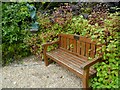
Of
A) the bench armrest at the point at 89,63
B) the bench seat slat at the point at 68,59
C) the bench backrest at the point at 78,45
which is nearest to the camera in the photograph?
the bench armrest at the point at 89,63

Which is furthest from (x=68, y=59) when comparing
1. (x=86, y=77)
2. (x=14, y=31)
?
(x=14, y=31)

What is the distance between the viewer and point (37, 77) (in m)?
3.45

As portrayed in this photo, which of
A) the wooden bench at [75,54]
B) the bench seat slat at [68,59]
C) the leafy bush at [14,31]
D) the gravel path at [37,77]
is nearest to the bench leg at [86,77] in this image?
the wooden bench at [75,54]

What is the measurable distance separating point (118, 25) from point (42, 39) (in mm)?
1904

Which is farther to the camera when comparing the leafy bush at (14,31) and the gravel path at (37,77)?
the leafy bush at (14,31)

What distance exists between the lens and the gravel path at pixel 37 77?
3197mm

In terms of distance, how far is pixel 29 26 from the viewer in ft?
15.0

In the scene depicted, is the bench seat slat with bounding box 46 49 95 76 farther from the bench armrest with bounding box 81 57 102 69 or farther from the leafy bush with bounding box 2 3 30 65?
the leafy bush with bounding box 2 3 30 65

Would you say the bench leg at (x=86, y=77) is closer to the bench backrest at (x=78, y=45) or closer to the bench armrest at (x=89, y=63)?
the bench armrest at (x=89, y=63)

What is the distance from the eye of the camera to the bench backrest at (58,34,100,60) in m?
3.06

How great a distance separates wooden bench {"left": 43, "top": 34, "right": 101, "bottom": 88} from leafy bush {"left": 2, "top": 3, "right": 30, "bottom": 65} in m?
0.83

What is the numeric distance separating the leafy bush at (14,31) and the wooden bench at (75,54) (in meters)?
0.83

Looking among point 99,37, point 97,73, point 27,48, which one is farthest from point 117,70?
point 27,48

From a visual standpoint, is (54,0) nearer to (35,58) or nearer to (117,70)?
(35,58)
